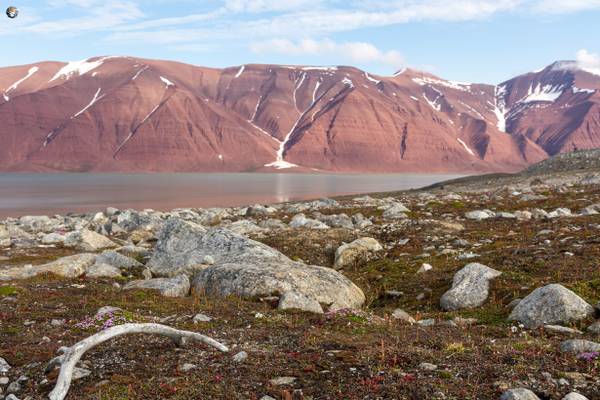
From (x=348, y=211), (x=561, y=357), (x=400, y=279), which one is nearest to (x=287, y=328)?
(x=561, y=357)

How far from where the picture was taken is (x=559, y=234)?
64.6 ft

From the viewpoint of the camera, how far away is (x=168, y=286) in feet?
48.9

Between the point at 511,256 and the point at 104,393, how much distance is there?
13.7 m

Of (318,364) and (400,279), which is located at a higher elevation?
(318,364)

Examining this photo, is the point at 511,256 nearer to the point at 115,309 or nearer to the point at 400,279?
the point at 400,279

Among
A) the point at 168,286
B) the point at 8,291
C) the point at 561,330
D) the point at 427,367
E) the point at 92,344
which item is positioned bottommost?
the point at 168,286

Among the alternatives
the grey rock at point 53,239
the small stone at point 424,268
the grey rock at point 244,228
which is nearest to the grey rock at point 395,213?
the grey rock at point 244,228

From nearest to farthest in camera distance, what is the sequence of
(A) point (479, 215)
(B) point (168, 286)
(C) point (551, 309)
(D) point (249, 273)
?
(C) point (551, 309), (D) point (249, 273), (B) point (168, 286), (A) point (479, 215)

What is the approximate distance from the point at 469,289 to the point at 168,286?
337 inches

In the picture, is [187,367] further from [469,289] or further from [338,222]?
[338,222]

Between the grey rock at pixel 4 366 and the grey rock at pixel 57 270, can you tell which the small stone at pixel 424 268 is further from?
the grey rock at pixel 4 366

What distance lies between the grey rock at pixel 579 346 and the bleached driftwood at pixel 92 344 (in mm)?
5732

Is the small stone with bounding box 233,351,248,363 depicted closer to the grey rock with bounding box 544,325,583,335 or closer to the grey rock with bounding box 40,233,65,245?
the grey rock with bounding box 544,325,583,335

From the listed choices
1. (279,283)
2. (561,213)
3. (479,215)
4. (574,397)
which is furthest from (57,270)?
(561,213)
